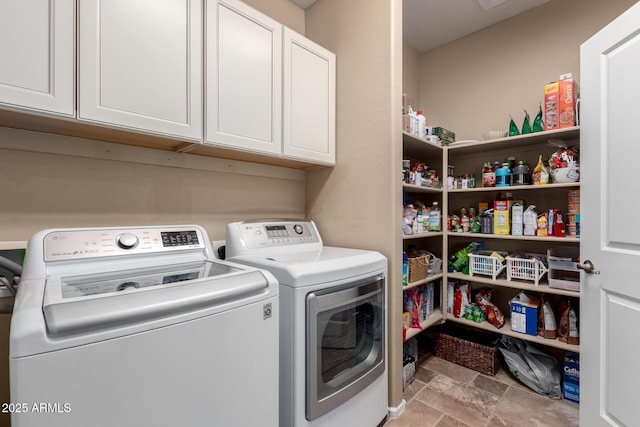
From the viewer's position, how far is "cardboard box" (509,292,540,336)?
6.50 ft

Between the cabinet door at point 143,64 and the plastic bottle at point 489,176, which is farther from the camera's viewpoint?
the plastic bottle at point 489,176

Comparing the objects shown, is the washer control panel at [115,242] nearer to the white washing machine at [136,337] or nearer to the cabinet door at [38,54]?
the white washing machine at [136,337]

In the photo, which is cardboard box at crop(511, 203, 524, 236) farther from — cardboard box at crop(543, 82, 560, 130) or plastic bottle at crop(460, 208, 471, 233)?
cardboard box at crop(543, 82, 560, 130)

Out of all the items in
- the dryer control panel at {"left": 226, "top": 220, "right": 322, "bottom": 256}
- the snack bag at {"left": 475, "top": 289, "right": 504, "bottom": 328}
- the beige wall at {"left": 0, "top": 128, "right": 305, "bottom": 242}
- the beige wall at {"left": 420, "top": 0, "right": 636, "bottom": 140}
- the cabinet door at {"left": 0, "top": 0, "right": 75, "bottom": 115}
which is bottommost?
the snack bag at {"left": 475, "top": 289, "right": 504, "bottom": 328}

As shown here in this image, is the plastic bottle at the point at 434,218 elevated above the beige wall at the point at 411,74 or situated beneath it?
situated beneath

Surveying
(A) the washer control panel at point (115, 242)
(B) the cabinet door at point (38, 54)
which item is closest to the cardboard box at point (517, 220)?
(A) the washer control panel at point (115, 242)

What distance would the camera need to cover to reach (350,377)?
135 centimetres

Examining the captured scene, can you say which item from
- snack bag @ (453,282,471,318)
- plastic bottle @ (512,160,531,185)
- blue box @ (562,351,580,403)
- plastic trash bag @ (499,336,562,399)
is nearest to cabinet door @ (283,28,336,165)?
plastic bottle @ (512,160,531,185)

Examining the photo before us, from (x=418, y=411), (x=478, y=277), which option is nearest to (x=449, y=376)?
(x=418, y=411)

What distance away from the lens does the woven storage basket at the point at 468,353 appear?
2111 millimetres

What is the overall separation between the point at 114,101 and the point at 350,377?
1.54 m

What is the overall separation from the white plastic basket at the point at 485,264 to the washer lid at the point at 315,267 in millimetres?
1125

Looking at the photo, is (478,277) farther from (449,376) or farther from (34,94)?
(34,94)

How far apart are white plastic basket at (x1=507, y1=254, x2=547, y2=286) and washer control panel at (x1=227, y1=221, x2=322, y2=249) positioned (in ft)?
4.71
